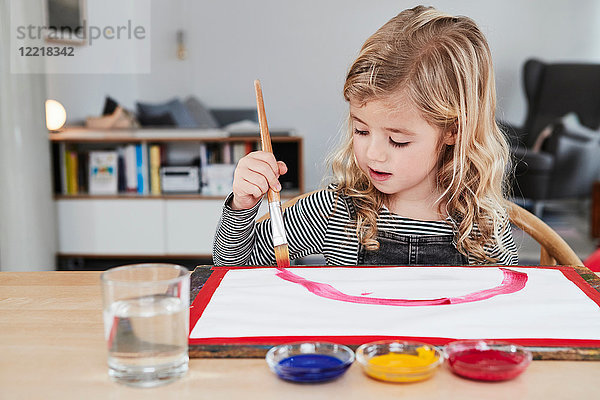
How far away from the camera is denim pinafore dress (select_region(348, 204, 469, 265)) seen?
1099mm

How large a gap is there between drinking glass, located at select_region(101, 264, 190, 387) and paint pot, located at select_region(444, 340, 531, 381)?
8.7 inches

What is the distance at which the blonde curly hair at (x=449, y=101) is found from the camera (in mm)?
1051

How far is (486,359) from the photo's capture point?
1.77 feet

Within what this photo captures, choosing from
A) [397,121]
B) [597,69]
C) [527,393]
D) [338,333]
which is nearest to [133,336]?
[338,333]

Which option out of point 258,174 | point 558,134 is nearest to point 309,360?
point 258,174

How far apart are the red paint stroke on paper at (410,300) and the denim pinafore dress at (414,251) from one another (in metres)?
0.30

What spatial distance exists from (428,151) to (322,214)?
0.23 metres

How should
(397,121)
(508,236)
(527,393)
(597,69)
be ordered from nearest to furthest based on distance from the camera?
(527,393) → (397,121) → (508,236) → (597,69)

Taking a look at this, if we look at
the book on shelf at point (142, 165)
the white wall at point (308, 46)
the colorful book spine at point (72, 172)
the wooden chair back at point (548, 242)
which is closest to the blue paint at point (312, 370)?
the wooden chair back at point (548, 242)

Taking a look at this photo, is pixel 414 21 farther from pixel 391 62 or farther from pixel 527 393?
pixel 527 393

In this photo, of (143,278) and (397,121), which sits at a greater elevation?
(397,121)

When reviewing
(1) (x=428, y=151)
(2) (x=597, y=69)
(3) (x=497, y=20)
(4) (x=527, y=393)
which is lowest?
(4) (x=527, y=393)

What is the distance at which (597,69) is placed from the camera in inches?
199

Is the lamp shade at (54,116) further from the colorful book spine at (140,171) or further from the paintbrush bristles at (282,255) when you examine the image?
the paintbrush bristles at (282,255)
